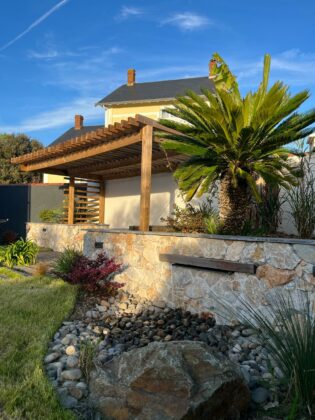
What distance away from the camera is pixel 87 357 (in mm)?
3641

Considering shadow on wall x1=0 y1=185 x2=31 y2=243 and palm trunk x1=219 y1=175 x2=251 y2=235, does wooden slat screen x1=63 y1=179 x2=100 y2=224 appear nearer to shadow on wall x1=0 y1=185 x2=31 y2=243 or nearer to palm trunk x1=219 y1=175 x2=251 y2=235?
shadow on wall x1=0 y1=185 x2=31 y2=243

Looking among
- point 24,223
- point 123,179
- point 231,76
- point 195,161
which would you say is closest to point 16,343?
point 195,161

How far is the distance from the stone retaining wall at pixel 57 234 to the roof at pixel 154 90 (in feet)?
25.6

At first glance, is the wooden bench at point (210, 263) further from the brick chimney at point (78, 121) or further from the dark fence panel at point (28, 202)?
the brick chimney at point (78, 121)

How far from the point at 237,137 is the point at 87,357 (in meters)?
3.78

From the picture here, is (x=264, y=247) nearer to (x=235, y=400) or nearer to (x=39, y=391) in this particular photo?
(x=235, y=400)

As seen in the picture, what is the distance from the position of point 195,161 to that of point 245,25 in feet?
14.3

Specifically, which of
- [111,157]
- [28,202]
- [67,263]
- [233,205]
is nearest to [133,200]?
[111,157]

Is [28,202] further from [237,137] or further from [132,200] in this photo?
[237,137]

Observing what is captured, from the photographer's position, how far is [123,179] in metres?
12.6

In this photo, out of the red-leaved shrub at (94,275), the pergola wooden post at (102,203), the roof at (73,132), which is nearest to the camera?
the red-leaved shrub at (94,275)

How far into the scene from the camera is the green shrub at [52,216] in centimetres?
1371

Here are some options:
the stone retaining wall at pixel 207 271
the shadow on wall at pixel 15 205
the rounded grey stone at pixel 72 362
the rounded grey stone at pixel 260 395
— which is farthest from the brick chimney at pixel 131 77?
the rounded grey stone at pixel 260 395

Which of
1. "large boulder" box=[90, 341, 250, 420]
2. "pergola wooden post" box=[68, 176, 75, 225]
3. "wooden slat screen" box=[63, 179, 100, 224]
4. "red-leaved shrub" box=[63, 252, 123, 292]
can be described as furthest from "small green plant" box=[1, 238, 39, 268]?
"large boulder" box=[90, 341, 250, 420]
